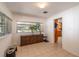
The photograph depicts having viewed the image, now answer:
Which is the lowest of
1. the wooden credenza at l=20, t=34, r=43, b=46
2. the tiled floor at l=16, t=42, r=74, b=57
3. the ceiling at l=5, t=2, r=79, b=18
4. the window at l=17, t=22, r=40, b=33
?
the tiled floor at l=16, t=42, r=74, b=57

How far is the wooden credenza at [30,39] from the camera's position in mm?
4835

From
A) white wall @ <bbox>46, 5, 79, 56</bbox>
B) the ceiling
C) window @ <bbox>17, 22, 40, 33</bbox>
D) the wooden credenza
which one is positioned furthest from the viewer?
window @ <bbox>17, 22, 40, 33</bbox>

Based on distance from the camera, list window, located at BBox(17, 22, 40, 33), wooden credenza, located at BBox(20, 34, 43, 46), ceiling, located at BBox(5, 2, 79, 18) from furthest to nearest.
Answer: window, located at BBox(17, 22, 40, 33), wooden credenza, located at BBox(20, 34, 43, 46), ceiling, located at BBox(5, 2, 79, 18)

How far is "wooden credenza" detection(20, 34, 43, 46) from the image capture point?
4835mm

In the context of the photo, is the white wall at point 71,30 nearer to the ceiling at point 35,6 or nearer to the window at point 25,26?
the ceiling at point 35,6

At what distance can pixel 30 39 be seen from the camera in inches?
202

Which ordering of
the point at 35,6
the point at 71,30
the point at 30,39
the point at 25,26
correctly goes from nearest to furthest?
the point at 35,6 < the point at 71,30 < the point at 30,39 < the point at 25,26

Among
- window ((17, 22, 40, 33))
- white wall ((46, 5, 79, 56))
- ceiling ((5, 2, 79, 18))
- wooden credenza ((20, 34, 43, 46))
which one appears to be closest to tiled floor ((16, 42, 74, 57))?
white wall ((46, 5, 79, 56))

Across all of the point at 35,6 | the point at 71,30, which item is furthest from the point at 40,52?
the point at 35,6

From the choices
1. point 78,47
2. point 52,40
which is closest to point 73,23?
point 78,47

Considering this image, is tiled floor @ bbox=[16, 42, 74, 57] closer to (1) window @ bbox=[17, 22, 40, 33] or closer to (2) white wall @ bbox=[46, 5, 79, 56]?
(2) white wall @ bbox=[46, 5, 79, 56]

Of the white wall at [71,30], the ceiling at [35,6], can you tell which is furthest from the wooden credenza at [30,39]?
the white wall at [71,30]

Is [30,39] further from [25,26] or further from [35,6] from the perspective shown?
[35,6]

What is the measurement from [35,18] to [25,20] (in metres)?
0.84
